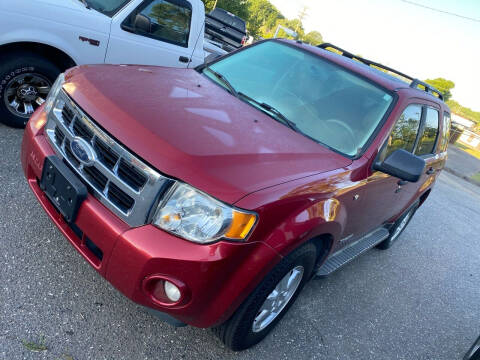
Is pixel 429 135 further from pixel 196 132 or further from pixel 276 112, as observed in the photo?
pixel 196 132

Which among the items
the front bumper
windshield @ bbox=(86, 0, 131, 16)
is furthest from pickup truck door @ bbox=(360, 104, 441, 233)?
windshield @ bbox=(86, 0, 131, 16)

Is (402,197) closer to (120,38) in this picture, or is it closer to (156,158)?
(156,158)

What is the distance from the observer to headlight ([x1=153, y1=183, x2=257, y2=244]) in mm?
1796

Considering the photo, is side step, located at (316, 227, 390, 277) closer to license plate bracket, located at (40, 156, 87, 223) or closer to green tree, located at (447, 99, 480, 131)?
license plate bracket, located at (40, 156, 87, 223)

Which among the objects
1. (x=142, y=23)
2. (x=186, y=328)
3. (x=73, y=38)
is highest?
(x=142, y=23)

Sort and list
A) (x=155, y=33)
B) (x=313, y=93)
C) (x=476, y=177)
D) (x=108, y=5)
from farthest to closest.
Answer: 1. (x=476, y=177)
2. (x=155, y=33)
3. (x=108, y=5)
4. (x=313, y=93)

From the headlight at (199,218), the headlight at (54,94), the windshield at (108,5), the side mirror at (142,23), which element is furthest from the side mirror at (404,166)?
the windshield at (108,5)

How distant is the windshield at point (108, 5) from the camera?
4211 millimetres

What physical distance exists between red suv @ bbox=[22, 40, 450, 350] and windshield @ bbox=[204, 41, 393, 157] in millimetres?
13

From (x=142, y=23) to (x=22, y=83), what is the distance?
4.42 feet

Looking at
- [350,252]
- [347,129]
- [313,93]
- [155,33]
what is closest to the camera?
[347,129]

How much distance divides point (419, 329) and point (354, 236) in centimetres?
114

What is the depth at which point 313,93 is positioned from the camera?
3.07 meters

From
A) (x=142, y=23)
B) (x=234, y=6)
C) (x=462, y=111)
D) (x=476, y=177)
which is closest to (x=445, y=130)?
(x=142, y=23)
